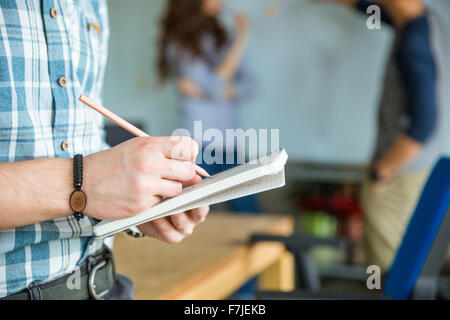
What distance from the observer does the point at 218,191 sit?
596 millimetres

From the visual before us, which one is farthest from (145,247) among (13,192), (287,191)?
(287,191)

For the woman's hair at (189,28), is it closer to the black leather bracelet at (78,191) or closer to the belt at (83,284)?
the belt at (83,284)

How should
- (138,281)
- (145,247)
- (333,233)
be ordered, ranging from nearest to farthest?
(138,281) < (145,247) < (333,233)

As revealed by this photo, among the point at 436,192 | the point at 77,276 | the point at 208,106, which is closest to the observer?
the point at 77,276

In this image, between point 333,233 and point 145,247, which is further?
point 333,233

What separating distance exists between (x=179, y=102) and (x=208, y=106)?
289 millimetres

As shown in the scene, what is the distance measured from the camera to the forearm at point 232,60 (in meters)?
3.55

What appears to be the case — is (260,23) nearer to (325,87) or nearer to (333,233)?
(325,87)

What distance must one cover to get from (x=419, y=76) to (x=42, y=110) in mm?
2202

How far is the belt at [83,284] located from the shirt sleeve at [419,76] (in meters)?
2.11

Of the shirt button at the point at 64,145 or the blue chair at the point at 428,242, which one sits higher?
the shirt button at the point at 64,145

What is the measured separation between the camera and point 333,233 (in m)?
3.28

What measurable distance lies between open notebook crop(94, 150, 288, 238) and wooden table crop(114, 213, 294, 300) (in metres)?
0.53

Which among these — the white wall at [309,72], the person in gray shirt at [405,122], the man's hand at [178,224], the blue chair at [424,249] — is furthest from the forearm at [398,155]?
the man's hand at [178,224]
